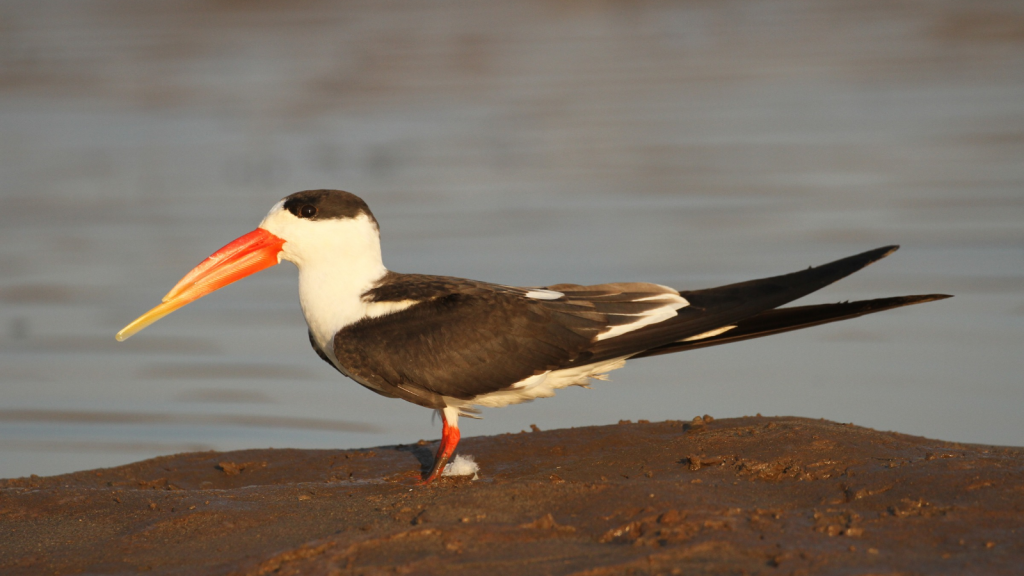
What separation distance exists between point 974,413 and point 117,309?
6.46 m

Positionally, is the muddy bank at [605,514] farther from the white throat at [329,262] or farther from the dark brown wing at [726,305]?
the white throat at [329,262]

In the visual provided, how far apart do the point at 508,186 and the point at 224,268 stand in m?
7.03

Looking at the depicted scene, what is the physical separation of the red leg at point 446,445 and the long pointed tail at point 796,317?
3.14 ft

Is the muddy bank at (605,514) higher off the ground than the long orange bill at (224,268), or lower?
lower

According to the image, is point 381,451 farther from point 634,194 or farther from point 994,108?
point 994,108

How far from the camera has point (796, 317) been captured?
16.3 feet

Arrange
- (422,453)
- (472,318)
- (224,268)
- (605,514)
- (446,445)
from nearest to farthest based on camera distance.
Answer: (605,514) → (472,318) → (446,445) → (224,268) → (422,453)

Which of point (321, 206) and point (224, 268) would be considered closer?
point (321, 206)

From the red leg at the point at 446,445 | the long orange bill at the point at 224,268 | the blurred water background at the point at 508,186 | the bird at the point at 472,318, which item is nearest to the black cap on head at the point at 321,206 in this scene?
the bird at the point at 472,318

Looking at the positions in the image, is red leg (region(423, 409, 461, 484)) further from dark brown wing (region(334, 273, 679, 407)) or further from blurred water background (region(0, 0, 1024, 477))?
blurred water background (region(0, 0, 1024, 477))

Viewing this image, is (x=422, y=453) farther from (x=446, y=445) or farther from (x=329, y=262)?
(x=329, y=262)

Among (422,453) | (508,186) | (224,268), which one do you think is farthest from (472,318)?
(508,186)

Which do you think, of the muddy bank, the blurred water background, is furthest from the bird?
the blurred water background

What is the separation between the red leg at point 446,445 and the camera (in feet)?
16.9
